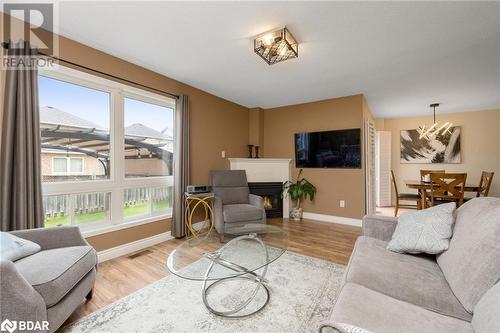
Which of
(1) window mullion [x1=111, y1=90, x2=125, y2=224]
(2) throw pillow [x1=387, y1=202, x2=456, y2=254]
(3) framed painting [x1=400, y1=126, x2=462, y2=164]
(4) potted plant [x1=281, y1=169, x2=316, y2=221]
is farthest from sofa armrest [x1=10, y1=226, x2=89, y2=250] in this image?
(3) framed painting [x1=400, y1=126, x2=462, y2=164]

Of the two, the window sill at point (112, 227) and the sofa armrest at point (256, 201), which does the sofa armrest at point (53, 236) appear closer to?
the window sill at point (112, 227)

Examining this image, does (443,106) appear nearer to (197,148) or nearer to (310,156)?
(310,156)

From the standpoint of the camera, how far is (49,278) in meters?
1.22

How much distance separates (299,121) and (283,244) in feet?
10.3

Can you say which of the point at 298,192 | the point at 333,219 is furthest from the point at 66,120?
the point at 333,219

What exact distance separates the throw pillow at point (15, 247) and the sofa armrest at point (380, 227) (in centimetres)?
259

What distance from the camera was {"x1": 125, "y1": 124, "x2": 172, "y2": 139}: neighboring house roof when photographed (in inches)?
113

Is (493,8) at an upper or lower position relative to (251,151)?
upper

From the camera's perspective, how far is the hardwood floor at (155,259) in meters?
1.82

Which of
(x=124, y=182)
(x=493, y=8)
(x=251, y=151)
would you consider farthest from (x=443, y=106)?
(x=124, y=182)

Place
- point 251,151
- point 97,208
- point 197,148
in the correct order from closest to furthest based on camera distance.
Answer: point 97,208 → point 197,148 → point 251,151

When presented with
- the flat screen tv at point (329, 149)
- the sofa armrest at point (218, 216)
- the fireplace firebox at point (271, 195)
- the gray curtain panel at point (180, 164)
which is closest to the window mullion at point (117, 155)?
the gray curtain panel at point (180, 164)

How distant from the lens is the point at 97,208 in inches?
100

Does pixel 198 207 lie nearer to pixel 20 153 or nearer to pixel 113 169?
pixel 113 169
